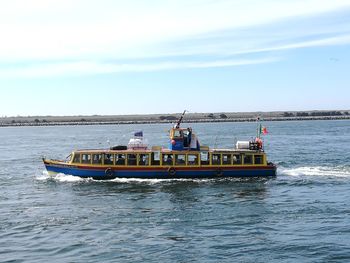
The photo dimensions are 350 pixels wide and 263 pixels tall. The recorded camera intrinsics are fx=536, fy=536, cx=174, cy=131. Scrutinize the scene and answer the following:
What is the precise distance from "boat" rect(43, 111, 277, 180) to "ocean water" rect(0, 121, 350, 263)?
0.83 meters

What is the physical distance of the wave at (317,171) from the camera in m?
50.3

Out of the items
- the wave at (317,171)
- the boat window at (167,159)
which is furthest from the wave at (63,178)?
the wave at (317,171)

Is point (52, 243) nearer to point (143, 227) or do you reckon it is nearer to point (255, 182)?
point (143, 227)

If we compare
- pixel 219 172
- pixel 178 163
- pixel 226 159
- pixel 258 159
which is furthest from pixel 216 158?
pixel 258 159

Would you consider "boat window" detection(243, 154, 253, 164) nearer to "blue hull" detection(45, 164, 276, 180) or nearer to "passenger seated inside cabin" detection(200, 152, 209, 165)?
"blue hull" detection(45, 164, 276, 180)

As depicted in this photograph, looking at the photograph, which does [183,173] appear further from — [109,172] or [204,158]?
[109,172]

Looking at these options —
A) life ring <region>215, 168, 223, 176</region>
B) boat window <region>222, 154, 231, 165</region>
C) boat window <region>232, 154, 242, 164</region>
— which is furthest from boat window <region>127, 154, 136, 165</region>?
boat window <region>232, 154, 242, 164</region>

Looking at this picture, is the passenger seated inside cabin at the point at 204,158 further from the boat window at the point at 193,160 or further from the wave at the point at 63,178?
the wave at the point at 63,178

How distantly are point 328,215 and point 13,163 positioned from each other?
4629cm

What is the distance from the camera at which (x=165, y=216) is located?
3450 centimetres

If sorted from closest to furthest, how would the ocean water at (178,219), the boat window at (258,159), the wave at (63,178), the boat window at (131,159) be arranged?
1. the ocean water at (178,219)
2. the boat window at (131,159)
3. the boat window at (258,159)
4. the wave at (63,178)

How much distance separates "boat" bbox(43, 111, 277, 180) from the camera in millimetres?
47344

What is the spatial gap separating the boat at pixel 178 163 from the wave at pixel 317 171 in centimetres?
472

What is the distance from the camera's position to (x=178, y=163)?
1876 inches
